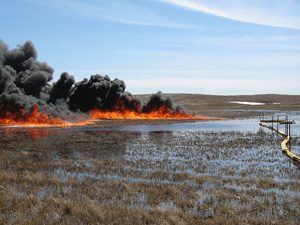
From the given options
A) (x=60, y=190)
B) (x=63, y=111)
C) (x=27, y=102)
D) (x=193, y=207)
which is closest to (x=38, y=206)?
(x=60, y=190)

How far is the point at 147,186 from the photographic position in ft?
68.2

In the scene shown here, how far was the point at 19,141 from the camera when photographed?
4241 cm

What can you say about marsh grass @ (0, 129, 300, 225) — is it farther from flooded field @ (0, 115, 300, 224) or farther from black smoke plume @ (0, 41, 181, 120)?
black smoke plume @ (0, 41, 181, 120)

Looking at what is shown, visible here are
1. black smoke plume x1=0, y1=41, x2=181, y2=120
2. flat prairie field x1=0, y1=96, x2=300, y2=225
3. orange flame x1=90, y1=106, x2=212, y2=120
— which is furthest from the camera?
orange flame x1=90, y1=106, x2=212, y2=120

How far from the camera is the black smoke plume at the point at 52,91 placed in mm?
70588

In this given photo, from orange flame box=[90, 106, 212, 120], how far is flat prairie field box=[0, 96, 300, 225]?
5032 centimetres

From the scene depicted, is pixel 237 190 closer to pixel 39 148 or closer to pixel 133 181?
pixel 133 181

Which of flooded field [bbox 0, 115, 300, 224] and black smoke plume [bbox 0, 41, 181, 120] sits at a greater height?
black smoke plume [bbox 0, 41, 181, 120]

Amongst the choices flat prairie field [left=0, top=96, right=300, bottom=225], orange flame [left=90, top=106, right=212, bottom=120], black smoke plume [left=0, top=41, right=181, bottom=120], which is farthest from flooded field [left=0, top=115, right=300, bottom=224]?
orange flame [left=90, top=106, right=212, bottom=120]

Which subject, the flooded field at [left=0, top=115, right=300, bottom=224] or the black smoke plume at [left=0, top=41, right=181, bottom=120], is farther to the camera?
the black smoke plume at [left=0, top=41, right=181, bottom=120]

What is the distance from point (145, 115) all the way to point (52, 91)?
20455 mm

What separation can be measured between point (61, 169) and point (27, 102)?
44.7 metres

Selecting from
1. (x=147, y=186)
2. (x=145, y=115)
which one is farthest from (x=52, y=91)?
(x=147, y=186)

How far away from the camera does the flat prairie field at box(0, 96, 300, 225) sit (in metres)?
15.5
